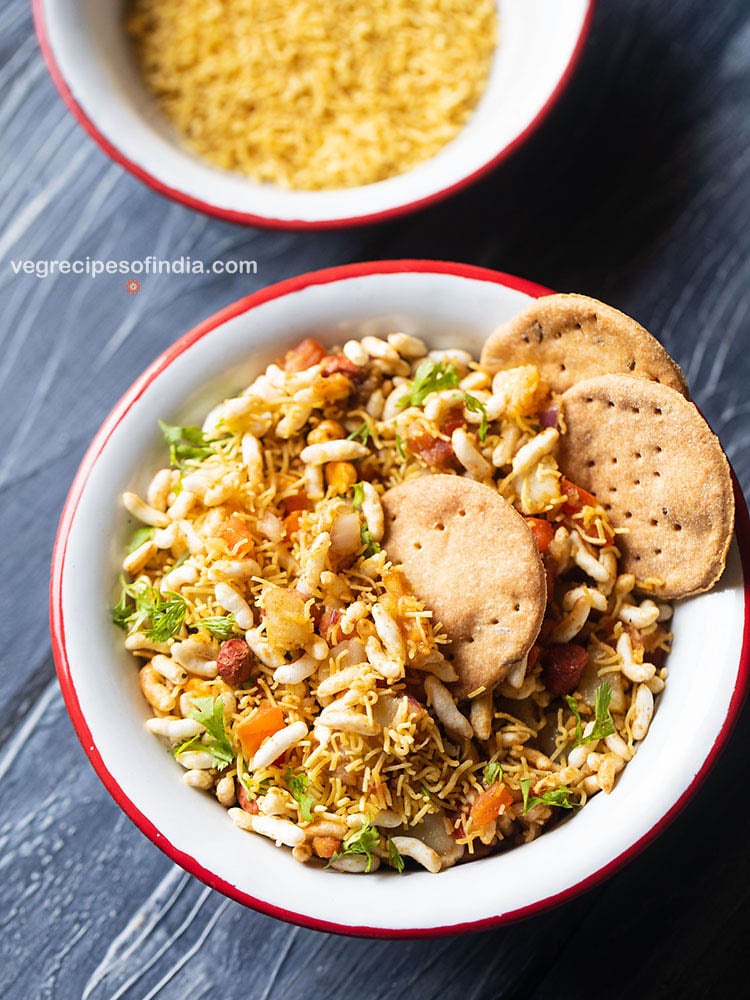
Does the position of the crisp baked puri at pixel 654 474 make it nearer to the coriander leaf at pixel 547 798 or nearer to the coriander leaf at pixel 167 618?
the coriander leaf at pixel 547 798

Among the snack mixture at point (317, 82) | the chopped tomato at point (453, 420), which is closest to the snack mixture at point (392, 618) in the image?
the chopped tomato at point (453, 420)

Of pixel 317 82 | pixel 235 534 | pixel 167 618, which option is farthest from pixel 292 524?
pixel 317 82

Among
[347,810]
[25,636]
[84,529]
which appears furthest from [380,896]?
[25,636]

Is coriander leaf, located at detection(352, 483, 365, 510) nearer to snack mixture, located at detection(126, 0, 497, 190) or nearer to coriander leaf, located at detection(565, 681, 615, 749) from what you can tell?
coriander leaf, located at detection(565, 681, 615, 749)

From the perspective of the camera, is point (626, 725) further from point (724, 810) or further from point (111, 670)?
point (111, 670)

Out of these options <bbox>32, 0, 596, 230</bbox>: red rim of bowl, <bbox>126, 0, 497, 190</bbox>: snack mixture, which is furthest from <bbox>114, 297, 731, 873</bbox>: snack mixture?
<bbox>126, 0, 497, 190</bbox>: snack mixture

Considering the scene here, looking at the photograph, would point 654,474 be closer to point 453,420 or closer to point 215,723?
point 453,420
